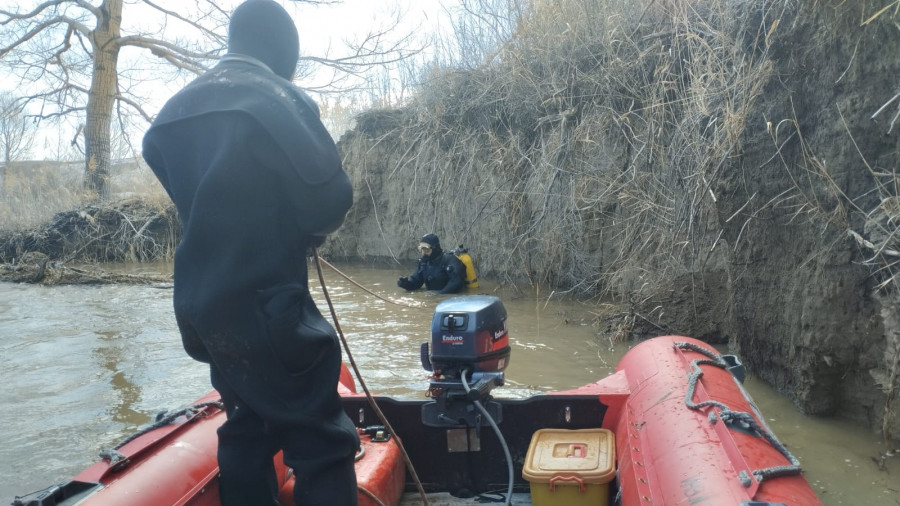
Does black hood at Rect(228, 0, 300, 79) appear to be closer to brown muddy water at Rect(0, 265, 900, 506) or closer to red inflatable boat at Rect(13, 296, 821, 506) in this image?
red inflatable boat at Rect(13, 296, 821, 506)

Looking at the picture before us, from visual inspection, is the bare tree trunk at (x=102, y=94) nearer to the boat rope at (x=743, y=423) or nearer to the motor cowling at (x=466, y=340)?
the motor cowling at (x=466, y=340)

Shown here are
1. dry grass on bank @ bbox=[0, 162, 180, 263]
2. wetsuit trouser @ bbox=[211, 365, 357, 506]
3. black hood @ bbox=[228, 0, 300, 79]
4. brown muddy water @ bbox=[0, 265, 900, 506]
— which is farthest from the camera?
dry grass on bank @ bbox=[0, 162, 180, 263]

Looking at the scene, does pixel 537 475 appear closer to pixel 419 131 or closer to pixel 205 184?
pixel 205 184

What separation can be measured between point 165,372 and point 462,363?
404 centimetres

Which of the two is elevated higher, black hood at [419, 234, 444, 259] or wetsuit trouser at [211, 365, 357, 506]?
black hood at [419, 234, 444, 259]

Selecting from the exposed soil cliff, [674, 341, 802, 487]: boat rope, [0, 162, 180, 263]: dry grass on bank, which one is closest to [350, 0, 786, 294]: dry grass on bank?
the exposed soil cliff

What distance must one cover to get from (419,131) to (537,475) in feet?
31.4

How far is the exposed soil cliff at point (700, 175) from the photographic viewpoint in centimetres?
397

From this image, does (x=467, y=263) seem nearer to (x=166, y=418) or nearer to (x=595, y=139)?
(x=595, y=139)

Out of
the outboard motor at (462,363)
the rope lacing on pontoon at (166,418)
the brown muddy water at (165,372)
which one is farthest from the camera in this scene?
the brown muddy water at (165,372)

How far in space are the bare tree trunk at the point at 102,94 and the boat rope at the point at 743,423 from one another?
16866 millimetres

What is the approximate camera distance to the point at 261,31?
225 centimetres

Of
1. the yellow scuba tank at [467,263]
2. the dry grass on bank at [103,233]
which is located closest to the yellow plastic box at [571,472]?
the yellow scuba tank at [467,263]

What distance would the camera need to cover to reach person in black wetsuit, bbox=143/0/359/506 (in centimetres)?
201
